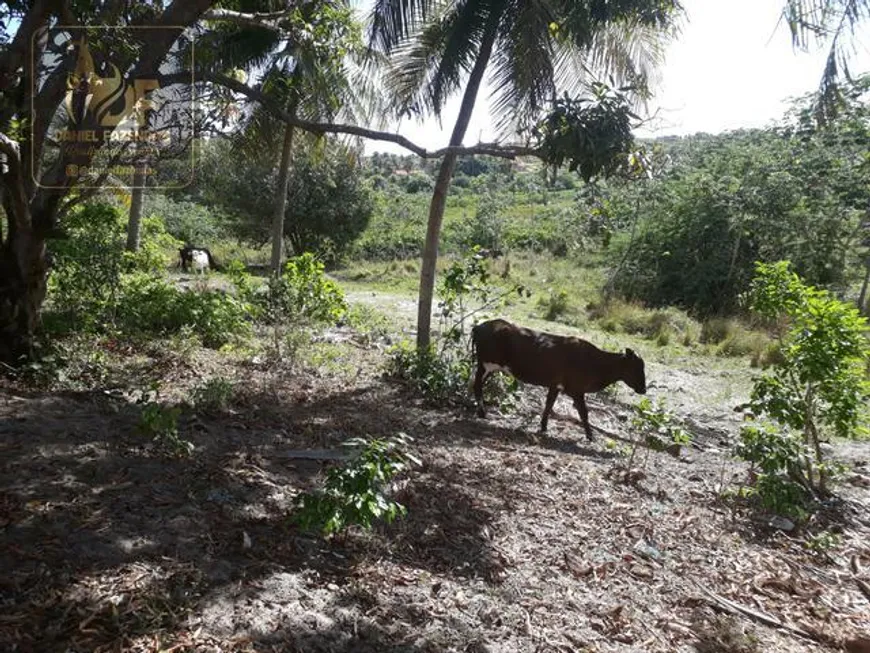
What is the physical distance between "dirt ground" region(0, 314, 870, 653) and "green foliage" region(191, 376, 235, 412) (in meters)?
0.15

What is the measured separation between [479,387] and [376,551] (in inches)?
188

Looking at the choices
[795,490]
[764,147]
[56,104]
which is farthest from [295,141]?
[764,147]

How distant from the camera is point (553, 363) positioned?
8477mm

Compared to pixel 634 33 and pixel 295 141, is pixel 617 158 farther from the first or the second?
pixel 295 141

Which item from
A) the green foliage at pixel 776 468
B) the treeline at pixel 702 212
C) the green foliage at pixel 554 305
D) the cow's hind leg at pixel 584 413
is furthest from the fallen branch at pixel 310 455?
the green foliage at pixel 554 305

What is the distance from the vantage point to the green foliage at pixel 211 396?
630 centimetres

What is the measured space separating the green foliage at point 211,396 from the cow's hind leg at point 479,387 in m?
3.56

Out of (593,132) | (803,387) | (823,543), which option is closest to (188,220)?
(593,132)

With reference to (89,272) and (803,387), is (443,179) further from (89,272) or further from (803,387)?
(803,387)

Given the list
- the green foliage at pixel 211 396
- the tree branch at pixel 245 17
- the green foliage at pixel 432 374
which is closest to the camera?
the green foliage at pixel 211 396

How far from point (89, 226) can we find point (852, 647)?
9.41m

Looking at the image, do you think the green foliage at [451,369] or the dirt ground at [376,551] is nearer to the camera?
the dirt ground at [376,551]

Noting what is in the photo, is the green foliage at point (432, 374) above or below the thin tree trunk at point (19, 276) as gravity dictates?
below

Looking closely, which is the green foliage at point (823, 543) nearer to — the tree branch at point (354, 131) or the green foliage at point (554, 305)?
the tree branch at point (354, 131)
